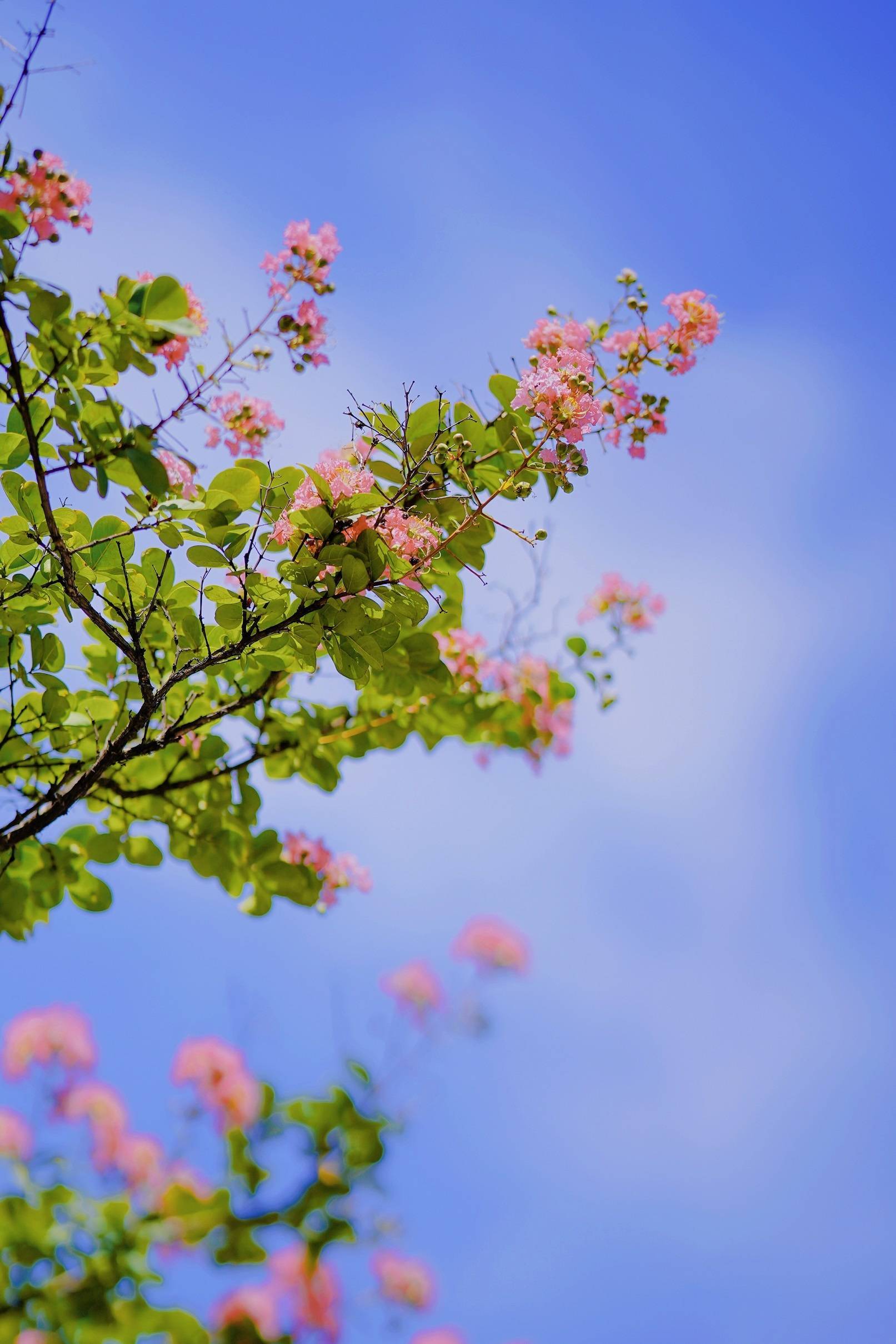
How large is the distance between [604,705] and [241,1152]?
151 cm

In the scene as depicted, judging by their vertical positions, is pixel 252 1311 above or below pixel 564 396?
below

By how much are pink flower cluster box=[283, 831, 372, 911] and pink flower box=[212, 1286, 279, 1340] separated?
0.78 m

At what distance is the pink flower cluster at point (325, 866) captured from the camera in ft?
6.98

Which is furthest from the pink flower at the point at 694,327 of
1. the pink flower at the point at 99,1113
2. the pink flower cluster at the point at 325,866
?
the pink flower at the point at 99,1113

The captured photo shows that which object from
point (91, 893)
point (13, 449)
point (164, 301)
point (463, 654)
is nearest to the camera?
point (164, 301)

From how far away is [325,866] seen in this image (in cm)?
217

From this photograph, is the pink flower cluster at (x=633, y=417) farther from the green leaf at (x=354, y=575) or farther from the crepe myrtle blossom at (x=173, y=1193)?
the crepe myrtle blossom at (x=173, y=1193)

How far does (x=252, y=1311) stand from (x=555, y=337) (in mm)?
2510

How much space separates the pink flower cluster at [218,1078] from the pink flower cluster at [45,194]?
1979 millimetres

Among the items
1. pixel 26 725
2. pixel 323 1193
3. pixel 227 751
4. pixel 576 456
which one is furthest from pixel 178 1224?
pixel 576 456

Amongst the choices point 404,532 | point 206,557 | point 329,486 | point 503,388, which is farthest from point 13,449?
point 503,388

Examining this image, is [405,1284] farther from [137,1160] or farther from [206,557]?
[206,557]

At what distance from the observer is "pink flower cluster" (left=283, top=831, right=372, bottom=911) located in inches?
83.8

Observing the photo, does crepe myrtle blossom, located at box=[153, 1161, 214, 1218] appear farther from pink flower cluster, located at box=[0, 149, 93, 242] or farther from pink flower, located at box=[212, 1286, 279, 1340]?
pink flower cluster, located at box=[0, 149, 93, 242]
